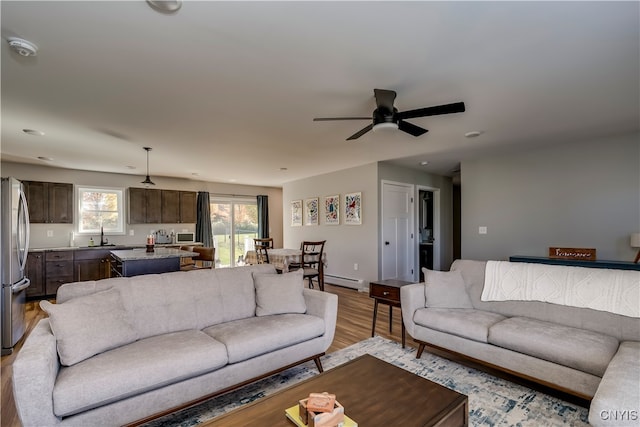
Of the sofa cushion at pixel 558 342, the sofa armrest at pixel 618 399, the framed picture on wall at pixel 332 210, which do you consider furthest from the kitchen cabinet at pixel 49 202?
the sofa armrest at pixel 618 399

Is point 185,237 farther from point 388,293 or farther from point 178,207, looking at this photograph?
point 388,293

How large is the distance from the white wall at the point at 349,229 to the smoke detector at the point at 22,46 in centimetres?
465

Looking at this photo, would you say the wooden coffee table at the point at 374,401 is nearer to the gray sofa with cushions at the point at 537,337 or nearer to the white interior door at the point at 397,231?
the gray sofa with cushions at the point at 537,337

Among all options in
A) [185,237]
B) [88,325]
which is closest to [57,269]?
[185,237]

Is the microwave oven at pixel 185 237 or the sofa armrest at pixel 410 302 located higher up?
the microwave oven at pixel 185 237

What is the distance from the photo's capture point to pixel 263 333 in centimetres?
225

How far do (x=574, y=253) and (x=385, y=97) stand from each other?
Result: 3781 millimetres

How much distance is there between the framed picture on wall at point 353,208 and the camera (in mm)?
5887

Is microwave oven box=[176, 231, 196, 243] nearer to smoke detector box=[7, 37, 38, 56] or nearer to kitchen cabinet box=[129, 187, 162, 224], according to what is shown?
kitchen cabinet box=[129, 187, 162, 224]

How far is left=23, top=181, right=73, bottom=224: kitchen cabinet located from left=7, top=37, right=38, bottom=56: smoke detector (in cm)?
495

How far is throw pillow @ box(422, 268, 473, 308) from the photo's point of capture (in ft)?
9.61

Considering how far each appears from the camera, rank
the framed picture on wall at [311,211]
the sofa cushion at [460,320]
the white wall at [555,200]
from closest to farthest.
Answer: the sofa cushion at [460,320]
the white wall at [555,200]
the framed picture on wall at [311,211]

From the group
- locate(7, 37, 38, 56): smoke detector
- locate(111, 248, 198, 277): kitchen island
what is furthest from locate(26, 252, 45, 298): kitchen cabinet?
locate(7, 37, 38, 56): smoke detector

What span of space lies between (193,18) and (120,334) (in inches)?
78.9
